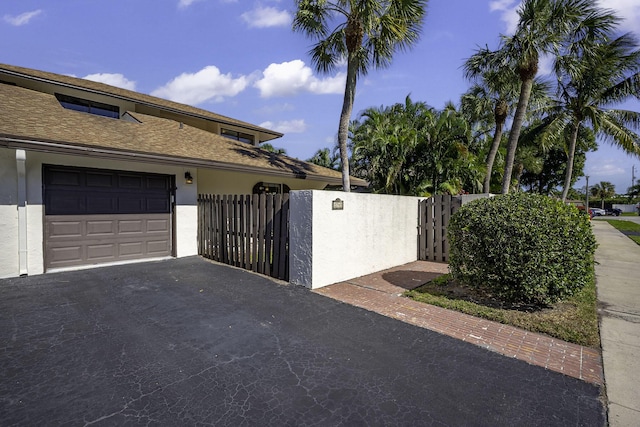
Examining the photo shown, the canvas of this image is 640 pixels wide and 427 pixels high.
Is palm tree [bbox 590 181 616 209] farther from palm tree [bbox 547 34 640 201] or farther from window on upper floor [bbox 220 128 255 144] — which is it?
window on upper floor [bbox 220 128 255 144]

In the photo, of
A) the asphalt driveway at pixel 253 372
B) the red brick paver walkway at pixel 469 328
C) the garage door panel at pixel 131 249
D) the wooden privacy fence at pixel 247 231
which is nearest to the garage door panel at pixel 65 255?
the garage door panel at pixel 131 249

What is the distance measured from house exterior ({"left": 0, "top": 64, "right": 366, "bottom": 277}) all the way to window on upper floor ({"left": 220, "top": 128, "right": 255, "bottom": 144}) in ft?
12.0

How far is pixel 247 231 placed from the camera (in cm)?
749

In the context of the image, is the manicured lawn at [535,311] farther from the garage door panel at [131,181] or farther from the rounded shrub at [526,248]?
the garage door panel at [131,181]

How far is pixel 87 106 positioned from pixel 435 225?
41.9 feet

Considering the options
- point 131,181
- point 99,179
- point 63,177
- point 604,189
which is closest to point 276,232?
point 131,181

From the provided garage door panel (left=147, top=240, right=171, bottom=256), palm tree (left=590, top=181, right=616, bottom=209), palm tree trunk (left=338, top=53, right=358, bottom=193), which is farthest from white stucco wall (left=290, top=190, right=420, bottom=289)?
palm tree (left=590, top=181, right=616, bottom=209)

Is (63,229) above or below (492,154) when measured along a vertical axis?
below

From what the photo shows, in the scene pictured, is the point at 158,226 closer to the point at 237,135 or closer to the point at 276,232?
the point at 276,232

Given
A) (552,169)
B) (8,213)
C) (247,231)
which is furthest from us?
(552,169)

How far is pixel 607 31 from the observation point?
35.8 feet

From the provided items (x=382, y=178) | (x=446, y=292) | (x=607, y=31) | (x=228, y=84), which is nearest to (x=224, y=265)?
(x=446, y=292)

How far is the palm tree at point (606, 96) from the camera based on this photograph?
46.9ft

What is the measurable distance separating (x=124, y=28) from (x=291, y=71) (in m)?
5.71
